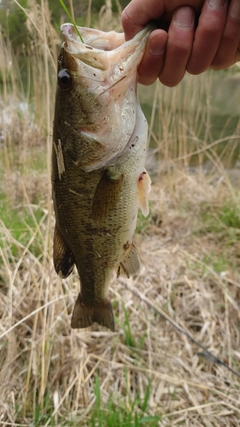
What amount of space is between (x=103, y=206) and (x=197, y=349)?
62.5 inches

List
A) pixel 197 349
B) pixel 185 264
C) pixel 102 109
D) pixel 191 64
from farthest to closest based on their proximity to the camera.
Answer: pixel 185 264 → pixel 197 349 → pixel 191 64 → pixel 102 109

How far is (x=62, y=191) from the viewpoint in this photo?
126 cm

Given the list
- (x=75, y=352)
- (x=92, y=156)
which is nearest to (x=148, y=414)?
(x=75, y=352)

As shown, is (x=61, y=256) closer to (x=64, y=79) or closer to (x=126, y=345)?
(x=64, y=79)

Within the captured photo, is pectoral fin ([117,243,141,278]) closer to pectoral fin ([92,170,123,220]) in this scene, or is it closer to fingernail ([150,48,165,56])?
pectoral fin ([92,170,123,220])

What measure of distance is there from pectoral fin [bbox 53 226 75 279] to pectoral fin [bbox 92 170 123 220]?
0.64 feet

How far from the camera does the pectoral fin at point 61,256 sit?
4.46ft

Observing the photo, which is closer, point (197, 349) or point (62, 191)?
point (62, 191)

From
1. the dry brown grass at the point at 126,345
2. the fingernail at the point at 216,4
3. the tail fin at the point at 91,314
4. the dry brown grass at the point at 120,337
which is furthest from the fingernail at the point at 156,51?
the dry brown grass at the point at 126,345

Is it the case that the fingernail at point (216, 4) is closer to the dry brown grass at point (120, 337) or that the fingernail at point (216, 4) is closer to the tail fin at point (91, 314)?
the dry brown grass at point (120, 337)

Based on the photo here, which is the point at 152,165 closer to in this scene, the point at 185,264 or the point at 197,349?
the point at 185,264

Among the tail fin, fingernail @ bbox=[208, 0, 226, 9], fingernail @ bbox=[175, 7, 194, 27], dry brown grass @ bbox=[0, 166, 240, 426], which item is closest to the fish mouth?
fingernail @ bbox=[175, 7, 194, 27]

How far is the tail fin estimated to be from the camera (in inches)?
60.9

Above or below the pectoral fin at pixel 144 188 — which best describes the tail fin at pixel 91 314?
below
